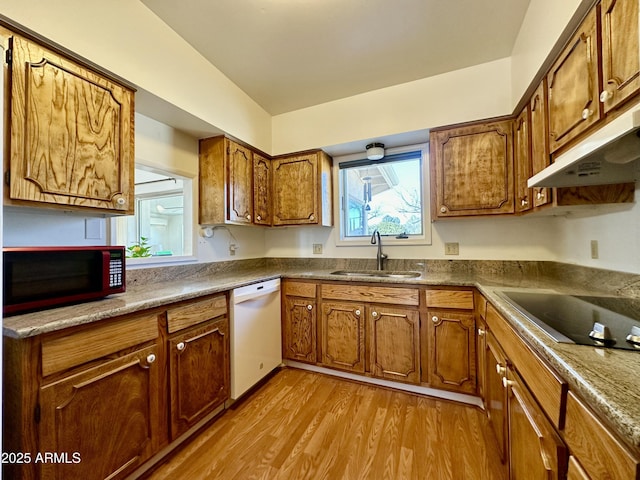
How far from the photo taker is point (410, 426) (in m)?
1.66

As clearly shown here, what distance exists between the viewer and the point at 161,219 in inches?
117

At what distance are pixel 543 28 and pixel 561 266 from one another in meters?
1.49

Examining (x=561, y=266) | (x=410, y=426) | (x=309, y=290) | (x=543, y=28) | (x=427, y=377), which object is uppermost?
(x=543, y=28)

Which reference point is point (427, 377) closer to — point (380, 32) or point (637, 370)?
point (637, 370)

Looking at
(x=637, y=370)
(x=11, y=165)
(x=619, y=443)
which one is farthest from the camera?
(x=11, y=165)

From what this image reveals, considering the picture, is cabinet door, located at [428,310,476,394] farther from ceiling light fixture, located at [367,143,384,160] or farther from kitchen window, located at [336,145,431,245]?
ceiling light fixture, located at [367,143,384,160]

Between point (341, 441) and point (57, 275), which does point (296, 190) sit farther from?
point (341, 441)

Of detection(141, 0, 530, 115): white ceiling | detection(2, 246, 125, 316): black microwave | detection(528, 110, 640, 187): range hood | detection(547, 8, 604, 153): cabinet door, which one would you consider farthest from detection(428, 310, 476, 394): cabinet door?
detection(2, 246, 125, 316): black microwave

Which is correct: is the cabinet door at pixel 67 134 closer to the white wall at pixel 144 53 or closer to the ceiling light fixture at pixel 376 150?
the white wall at pixel 144 53

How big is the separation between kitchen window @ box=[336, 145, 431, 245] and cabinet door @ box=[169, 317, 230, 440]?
151cm

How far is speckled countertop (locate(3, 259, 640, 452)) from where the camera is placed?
0.51m

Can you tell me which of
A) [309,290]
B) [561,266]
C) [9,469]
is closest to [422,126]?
[561,266]

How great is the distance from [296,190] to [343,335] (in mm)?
1412

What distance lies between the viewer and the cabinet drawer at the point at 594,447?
45 centimetres
